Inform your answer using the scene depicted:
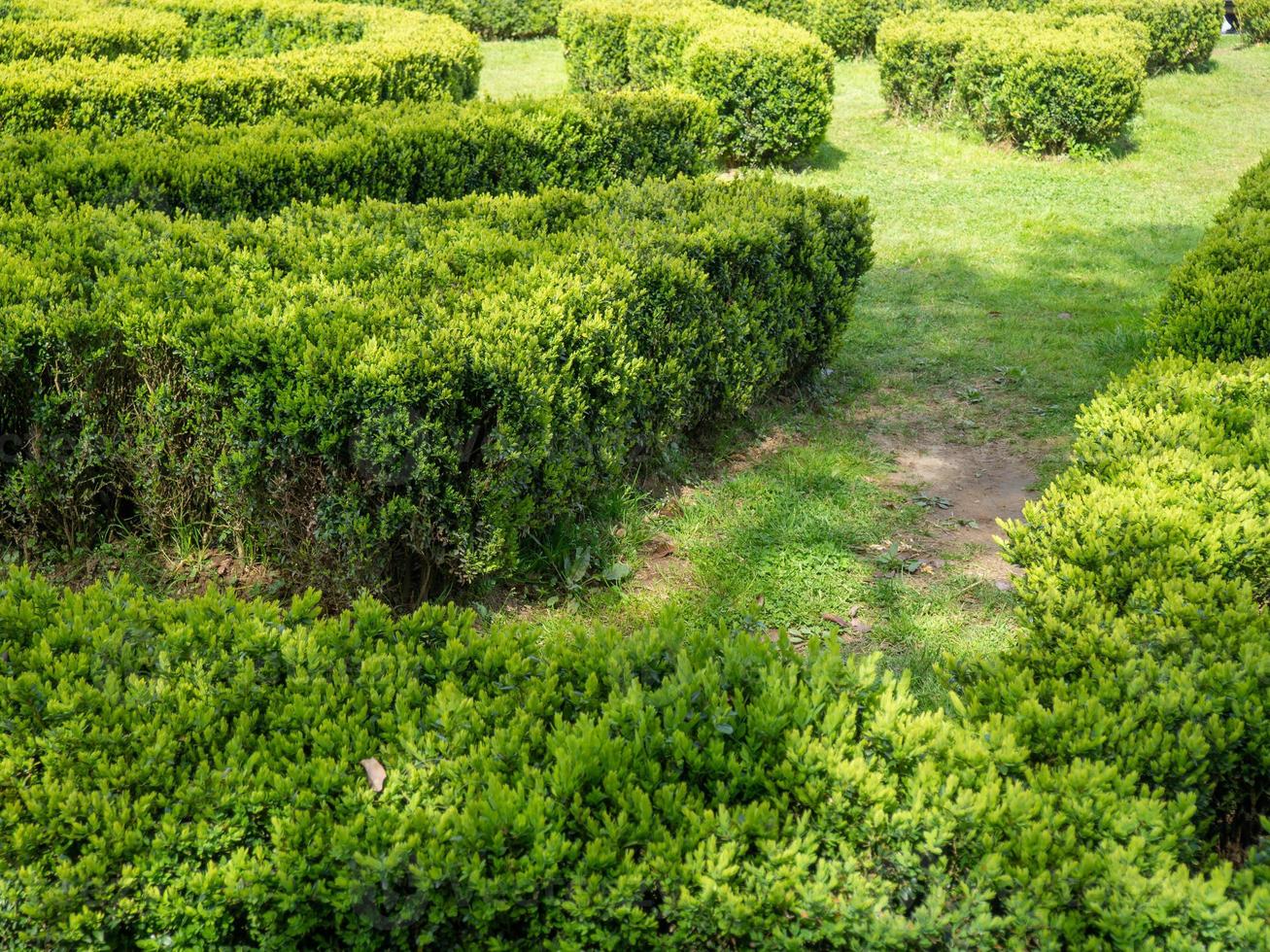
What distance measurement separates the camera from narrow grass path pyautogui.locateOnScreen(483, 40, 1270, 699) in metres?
5.22

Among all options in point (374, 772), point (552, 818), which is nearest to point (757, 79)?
point (374, 772)

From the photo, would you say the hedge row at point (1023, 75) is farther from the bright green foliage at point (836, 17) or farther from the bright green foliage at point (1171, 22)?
the bright green foliage at point (836, 17)

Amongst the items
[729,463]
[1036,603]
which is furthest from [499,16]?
[1036,603]

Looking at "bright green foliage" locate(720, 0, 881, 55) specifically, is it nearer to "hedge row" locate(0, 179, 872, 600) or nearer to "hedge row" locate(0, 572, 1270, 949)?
"hedge row" locate(0, 179, 872, 600)

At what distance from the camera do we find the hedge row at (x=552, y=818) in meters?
2.33

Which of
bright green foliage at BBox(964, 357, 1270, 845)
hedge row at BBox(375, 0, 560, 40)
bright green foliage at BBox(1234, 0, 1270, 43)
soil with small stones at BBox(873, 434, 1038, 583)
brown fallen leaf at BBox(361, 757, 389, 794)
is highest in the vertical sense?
bright green foliage at BBox(1234, 0, 1270, 43)

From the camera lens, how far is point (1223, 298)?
6.07 meters

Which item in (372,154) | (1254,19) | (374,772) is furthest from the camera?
(1254,19)

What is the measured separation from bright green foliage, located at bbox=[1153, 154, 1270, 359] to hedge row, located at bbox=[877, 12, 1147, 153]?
6.66m

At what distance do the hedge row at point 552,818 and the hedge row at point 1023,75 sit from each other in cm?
1211

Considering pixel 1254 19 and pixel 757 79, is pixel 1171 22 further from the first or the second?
pixel 757 79

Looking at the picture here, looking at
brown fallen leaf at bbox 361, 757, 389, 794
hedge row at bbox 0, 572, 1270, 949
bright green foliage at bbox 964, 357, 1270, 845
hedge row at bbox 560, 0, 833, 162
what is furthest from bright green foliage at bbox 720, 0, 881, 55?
brown fallen leaf at bbox 361, 757, 389, 794

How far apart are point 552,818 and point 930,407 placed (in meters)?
5.53

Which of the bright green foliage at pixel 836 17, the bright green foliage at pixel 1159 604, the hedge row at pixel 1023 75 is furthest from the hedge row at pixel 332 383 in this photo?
the bright green foliage at pixel 836 17
